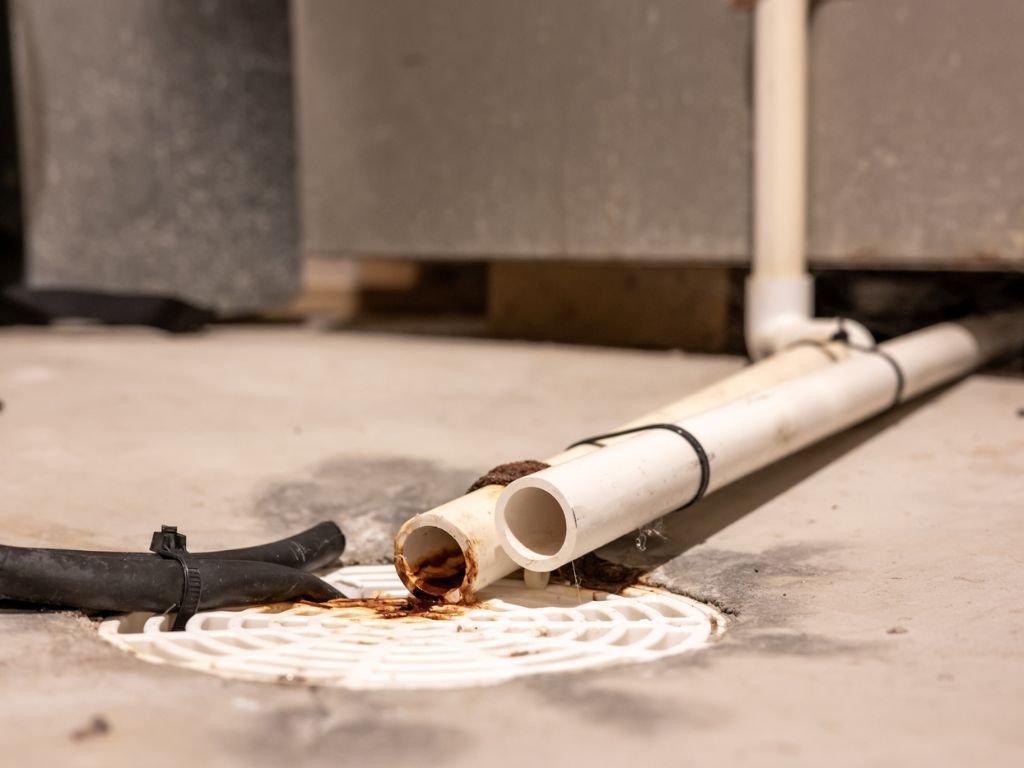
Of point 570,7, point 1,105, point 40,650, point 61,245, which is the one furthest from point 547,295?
point 40,650

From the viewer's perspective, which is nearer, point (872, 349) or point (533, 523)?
point (533, 523)

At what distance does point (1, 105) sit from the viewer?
17.1ft

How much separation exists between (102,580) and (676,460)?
99 cm

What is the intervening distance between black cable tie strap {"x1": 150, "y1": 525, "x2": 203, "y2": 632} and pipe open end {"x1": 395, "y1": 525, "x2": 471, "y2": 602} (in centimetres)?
32

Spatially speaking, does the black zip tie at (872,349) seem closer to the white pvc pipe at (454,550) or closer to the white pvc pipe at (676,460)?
the white pvc pipe at (676,460)

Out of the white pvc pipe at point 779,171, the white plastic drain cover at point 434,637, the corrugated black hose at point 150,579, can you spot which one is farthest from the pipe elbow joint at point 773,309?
the corrugated black hose at point 150,579

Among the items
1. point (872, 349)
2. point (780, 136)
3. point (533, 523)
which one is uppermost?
point (780, 136)

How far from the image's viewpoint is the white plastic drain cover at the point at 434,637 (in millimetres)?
1508

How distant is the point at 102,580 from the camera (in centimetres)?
173

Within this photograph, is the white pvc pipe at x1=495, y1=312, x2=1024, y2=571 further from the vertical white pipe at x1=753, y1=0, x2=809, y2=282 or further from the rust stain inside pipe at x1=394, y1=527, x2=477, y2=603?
the vertical white pipe at x1=753, y1=0, x2=809, y2=282

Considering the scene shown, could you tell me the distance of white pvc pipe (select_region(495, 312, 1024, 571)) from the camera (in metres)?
1.79

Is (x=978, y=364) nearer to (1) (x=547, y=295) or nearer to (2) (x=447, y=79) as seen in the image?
(1) (x=547, y=295)

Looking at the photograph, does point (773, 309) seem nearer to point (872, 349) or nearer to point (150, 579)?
point (872, 349)

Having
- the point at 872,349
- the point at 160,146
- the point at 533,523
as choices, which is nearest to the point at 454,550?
the point at 533,523
